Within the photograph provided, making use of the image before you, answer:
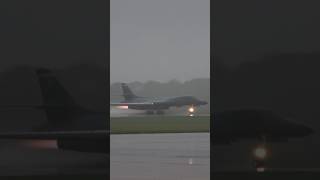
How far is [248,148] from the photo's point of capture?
284 inches

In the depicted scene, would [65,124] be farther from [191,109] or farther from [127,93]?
[127,93]

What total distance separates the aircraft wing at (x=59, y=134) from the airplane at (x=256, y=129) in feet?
5.27

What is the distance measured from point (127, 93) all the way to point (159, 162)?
5582 centimetres

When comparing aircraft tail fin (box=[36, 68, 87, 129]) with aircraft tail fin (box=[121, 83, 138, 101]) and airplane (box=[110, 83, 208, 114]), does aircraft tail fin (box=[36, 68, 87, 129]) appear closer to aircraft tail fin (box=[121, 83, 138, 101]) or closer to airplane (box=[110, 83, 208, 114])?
airplane (box=[110, 83, 208, 114])

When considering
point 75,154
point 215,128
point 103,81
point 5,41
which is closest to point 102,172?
point 75,154

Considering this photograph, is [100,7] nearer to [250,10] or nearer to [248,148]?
[250,10]

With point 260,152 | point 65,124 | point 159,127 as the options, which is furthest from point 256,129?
point 159,127

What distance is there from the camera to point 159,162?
1388 cm

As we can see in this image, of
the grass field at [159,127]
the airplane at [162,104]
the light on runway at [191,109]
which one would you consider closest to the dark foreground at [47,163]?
the grass field at [159,127]

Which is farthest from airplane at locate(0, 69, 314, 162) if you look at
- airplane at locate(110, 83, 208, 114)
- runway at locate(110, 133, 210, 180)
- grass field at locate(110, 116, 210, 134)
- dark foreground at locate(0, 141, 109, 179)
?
airplane at locate(110, 83, 208, 114)

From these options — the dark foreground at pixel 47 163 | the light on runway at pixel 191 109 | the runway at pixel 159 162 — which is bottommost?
the runway at pixel 159 162

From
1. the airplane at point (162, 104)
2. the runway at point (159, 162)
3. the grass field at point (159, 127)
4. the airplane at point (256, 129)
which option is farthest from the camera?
the airplane at point (162, 104)

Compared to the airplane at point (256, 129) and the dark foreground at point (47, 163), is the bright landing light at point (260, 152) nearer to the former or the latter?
the airplane at point (256, 129)

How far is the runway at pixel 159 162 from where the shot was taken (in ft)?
36.4
